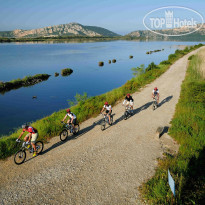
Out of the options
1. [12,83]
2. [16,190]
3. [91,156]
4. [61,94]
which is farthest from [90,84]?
[16,190]

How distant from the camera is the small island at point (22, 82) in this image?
36.7 metres

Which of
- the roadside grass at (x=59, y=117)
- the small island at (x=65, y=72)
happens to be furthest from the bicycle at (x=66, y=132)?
the small island at (x=65, y=72)

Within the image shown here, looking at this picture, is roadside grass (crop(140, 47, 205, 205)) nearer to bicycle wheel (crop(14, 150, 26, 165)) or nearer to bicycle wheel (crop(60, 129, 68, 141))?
bicycle wheel (crop(60, 129, 68, 141))

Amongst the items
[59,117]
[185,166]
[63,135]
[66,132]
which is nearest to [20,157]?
[63,135]

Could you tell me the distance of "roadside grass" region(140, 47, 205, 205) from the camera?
676cm

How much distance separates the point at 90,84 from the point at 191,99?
85.2 ft

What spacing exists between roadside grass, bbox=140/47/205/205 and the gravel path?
2.13 feet

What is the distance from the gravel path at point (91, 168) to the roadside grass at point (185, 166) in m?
0.65

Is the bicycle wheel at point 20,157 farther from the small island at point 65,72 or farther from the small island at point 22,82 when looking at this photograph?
the small island at point 65,72

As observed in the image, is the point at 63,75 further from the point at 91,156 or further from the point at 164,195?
the point at 164,195

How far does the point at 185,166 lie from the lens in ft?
27.7

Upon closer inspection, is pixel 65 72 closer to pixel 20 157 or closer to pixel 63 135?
pixel 63 135

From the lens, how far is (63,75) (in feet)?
160

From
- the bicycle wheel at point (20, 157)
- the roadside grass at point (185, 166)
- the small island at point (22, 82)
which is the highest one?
the roadside grass at point (185, 166)
